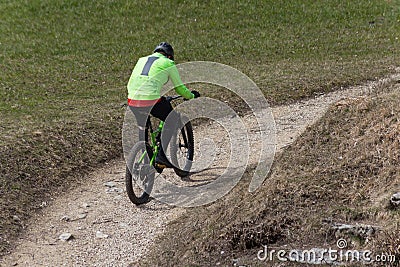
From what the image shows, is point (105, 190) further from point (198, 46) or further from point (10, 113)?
point (198, 46)

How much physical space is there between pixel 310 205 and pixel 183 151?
3858mm

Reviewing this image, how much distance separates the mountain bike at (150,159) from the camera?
1021 centimetres

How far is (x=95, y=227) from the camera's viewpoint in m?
10.2

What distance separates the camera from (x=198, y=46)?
24438 mm

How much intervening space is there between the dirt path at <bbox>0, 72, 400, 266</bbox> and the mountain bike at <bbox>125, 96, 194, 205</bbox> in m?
0.31

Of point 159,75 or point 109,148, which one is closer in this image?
point 159,75

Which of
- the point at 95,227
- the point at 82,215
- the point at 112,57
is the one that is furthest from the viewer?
the point at 112,57

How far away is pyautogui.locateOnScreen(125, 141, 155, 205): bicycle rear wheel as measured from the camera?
10117mm

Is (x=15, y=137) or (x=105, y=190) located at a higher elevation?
(x=15, y=137)

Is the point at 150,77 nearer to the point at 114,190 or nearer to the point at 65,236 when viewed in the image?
the point at 114,190

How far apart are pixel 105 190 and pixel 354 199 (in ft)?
16.5

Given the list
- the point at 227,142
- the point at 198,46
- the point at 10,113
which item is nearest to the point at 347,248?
the point at 227,142

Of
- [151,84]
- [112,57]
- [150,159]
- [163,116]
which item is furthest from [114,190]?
[112,57]

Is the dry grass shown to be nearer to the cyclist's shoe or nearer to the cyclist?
the cyclist's shoe
